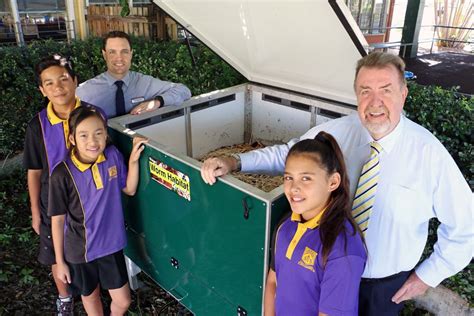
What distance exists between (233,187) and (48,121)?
1.39 meters

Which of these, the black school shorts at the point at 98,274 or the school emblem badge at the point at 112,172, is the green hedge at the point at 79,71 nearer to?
the school emblem badge at the point at 112,172

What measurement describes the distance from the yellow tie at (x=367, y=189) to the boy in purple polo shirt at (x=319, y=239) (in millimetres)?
140

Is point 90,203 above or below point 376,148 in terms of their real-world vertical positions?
below

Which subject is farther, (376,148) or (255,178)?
(255,178)

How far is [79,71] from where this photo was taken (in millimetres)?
6383

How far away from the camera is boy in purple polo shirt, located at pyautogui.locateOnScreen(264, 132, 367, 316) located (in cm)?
163

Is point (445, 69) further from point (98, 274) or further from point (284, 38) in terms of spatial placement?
point (98, 274)

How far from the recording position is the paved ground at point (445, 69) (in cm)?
852

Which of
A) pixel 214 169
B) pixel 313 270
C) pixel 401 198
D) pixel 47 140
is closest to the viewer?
pixel 313 270

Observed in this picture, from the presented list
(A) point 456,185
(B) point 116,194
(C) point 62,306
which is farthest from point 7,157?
(A) point 456,185

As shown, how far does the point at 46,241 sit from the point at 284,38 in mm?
→ 2189

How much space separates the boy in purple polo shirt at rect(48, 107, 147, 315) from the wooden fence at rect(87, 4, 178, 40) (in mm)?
5694

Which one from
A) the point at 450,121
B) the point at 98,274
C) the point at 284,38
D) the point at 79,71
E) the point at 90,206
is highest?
the point at 284,38

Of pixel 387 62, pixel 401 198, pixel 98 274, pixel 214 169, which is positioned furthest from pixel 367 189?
pixel 98 274
